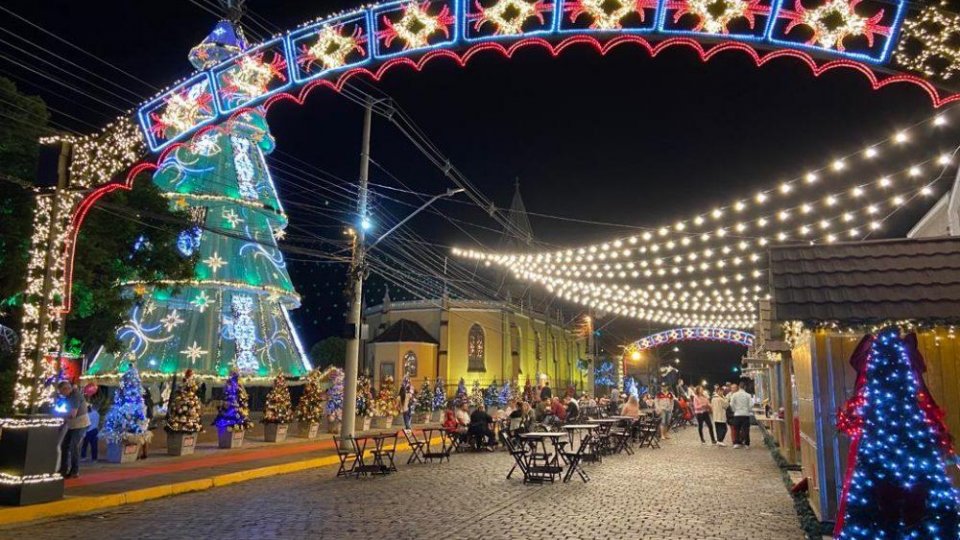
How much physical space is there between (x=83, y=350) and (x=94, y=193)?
11.3m

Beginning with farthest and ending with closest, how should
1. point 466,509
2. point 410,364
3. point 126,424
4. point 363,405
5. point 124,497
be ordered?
point 410,364
point 363,405
point 126,424
point 124,497
point 466,509

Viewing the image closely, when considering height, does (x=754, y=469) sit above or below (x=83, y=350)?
below

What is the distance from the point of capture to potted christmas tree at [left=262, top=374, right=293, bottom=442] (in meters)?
20.5

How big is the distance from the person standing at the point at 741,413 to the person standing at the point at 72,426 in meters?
15.9

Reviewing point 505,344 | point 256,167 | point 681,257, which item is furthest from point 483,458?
point 505,344

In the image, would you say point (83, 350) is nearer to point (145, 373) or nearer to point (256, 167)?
point (145, 373)

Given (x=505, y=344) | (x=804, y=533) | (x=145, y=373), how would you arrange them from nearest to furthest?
(x=804, y=533) → (x=145, y=373) → (x=505, y=344)

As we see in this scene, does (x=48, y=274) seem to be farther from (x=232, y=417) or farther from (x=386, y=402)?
(x=386, y=402)

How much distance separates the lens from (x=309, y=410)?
Answer: 22109 mm

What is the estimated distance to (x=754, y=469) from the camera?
14.7 meters

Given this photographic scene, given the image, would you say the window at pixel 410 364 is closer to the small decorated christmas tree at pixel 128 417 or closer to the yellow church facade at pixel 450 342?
the yellow church facade at pixel 450 342

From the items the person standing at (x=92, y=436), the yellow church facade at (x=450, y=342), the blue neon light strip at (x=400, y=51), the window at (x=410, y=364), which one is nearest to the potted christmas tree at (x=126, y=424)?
the person standing at (x=92, y=436)

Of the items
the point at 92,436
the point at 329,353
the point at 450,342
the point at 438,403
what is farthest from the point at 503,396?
the point at 92,436

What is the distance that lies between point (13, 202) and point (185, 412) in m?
6.33
